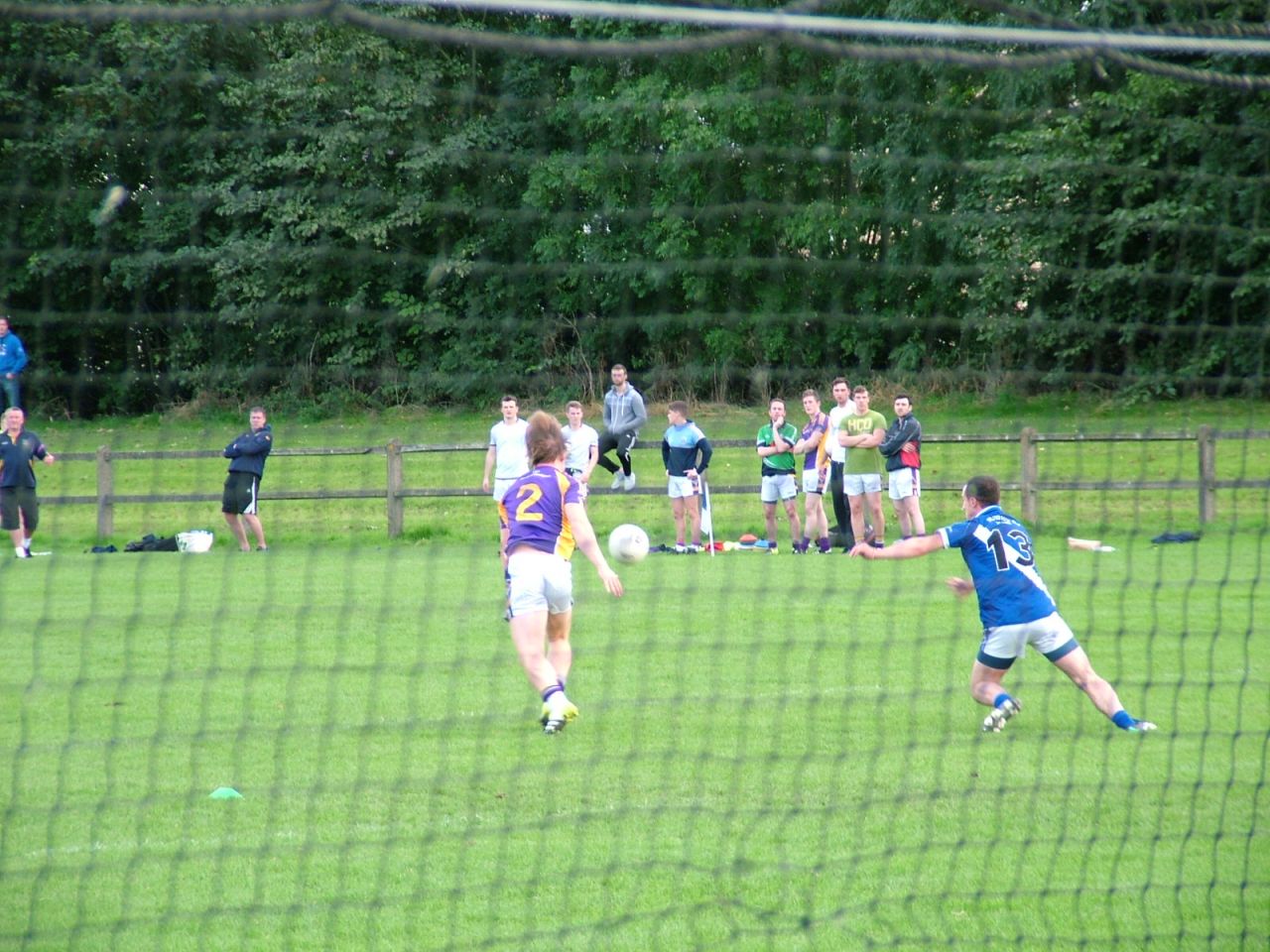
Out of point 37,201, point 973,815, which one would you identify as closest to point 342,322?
point 37,201

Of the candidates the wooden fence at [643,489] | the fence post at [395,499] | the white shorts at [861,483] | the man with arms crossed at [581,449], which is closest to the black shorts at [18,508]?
the wooden fence at [643,489]

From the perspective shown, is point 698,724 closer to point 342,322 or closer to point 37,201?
point 342,322

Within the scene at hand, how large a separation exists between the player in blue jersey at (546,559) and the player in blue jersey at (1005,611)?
1585mm

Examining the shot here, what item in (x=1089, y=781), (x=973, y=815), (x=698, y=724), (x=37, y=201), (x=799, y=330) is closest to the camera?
(x=37, y=201)

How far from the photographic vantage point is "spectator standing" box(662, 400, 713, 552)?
16203mm

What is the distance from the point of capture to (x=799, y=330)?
683 cm

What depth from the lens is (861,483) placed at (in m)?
15.6

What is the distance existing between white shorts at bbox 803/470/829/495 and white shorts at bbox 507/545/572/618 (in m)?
8.59

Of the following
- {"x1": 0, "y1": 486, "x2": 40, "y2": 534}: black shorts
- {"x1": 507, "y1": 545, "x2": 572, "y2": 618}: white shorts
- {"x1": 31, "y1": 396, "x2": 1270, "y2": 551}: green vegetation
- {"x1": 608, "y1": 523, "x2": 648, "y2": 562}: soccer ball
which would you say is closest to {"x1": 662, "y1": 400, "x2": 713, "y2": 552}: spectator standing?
{"x1": 31, "y1": 396, "x2": 1270, "y2": 551}: green vegetation

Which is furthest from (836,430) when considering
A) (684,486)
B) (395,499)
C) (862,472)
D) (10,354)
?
(10,354)

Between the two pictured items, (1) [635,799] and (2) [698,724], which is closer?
(1) [635,799]

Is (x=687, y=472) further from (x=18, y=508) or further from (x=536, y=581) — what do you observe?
(x=536, y=581)

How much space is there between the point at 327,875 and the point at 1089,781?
133 inches

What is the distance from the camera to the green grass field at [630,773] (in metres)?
4.83
